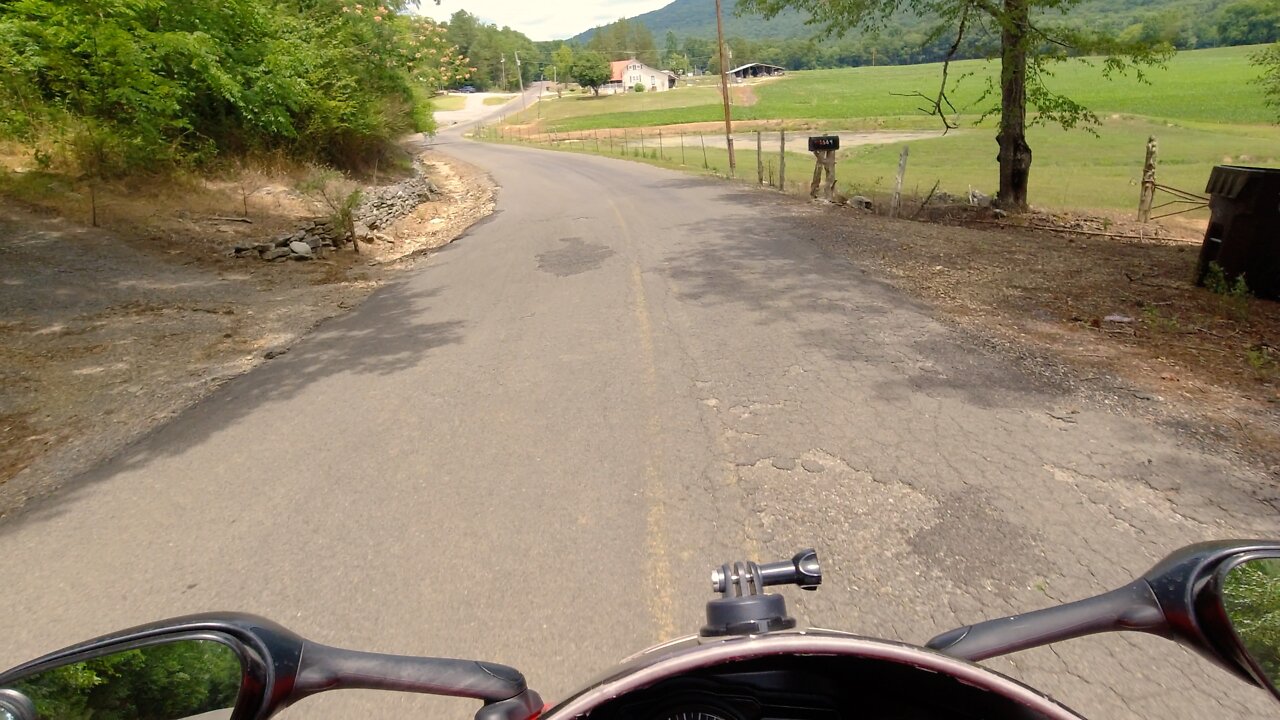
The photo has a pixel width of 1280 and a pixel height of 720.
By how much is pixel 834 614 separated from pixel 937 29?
16261mm

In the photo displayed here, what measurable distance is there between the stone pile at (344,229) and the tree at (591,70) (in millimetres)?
106662

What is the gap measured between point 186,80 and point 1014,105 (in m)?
16.6

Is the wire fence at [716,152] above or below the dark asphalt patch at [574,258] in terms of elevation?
above

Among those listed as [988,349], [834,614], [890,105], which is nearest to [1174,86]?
[890,105]

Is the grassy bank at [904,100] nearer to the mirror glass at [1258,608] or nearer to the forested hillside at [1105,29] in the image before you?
the forested hillside at [1105,29]

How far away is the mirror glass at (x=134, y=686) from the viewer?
1.30 meters

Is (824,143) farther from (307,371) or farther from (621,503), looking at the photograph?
(621,503)

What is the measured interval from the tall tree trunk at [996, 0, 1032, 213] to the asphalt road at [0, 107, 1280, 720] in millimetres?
9782

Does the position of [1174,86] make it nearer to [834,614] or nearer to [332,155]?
[332,155]

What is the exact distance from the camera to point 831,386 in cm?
560

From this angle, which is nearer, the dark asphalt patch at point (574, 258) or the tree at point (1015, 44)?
the dark asphalt patch at point (574, 258)

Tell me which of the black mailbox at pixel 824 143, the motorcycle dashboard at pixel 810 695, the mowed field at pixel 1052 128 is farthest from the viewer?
the mowed field at pixel 1052 128

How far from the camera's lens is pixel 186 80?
13.9 metres

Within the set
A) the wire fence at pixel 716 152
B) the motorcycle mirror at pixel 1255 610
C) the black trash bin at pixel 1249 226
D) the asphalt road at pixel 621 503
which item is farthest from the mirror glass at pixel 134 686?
the wire fence at pixel 716 152
